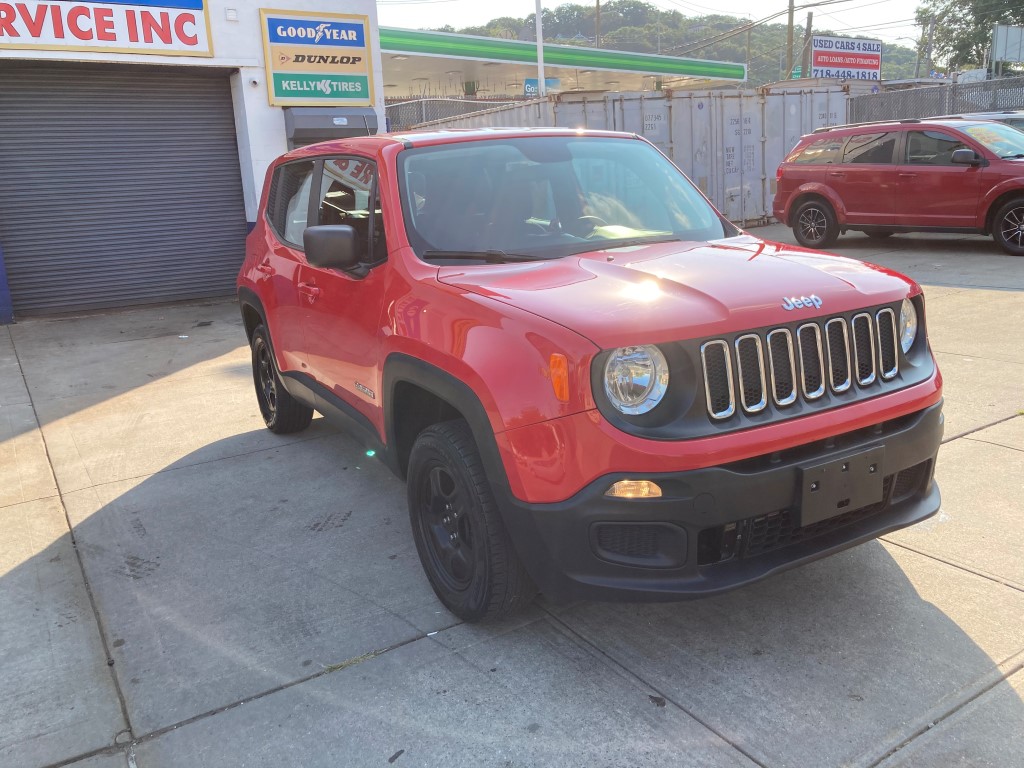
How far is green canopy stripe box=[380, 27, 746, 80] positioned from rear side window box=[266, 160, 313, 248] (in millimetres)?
26847

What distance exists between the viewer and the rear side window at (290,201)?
467 cm

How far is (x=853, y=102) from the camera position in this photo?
1852cm

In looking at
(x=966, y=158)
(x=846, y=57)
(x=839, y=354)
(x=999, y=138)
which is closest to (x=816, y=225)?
(x=966, y=158)

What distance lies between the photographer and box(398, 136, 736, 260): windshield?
3541 millimetres

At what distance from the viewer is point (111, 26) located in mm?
10633

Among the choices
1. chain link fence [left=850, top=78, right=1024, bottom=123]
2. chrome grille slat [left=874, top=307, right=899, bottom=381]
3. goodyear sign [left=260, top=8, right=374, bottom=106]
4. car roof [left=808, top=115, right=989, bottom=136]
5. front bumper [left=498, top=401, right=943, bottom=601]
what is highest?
goodyear sign [left=260, top=8, right=374, bottom=106]

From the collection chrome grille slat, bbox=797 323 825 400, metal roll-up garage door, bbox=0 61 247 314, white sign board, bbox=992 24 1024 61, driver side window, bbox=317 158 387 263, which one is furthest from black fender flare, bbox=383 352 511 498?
white sign board, bbox=992 24 1024 61

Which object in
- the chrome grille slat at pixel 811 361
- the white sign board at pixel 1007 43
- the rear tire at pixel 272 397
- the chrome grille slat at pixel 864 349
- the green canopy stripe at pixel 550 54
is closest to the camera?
the chrome grille slat at pixel 811 361

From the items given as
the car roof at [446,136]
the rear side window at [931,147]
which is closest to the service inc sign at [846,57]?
the rear side window at [931,147]

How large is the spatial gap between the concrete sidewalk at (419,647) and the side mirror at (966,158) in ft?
23.1

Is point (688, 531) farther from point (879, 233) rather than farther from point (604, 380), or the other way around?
point (879, 233)

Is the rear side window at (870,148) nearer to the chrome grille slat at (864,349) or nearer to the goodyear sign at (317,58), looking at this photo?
the goodyear sign at (317,58)

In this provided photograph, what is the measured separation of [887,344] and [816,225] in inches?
420

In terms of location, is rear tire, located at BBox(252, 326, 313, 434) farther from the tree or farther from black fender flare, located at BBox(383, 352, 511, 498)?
the tree
